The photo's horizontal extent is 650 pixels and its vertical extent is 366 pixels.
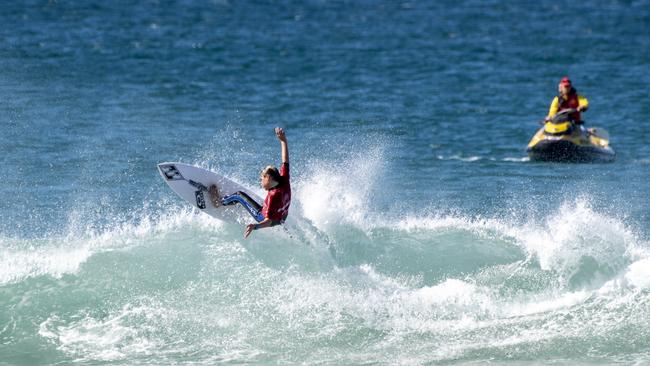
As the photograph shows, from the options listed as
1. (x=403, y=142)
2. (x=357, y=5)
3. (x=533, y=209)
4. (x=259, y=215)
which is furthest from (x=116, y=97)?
(x=357, y=5)

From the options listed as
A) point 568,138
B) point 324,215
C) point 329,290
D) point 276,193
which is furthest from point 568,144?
point 276,193

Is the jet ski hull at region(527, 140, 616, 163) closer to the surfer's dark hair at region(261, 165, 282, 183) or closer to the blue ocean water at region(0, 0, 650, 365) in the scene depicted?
the blue ocean water at region(0, 0, 650, 365)

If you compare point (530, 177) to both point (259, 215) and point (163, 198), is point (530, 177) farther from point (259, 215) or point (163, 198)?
point (259, 215)

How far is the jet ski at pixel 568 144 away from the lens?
25.2 m

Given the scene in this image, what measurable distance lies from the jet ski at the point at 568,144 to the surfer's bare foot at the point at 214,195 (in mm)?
10962

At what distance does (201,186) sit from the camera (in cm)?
1633

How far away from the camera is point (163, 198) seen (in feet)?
70.6

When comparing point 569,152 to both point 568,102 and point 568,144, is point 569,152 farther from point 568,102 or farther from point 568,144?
point 568,102

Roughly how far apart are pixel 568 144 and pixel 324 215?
10018mm

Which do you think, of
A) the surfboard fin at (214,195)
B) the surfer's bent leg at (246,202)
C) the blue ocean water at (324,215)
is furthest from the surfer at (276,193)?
the surfboard fin at (214,195)

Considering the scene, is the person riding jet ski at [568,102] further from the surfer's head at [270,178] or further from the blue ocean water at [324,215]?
the surfer's head at [270,178]

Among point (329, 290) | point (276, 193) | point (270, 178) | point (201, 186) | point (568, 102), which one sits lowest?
point (329, 290)

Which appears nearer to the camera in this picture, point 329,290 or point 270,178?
point 270,178

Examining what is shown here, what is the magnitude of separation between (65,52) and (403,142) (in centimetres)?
1853
